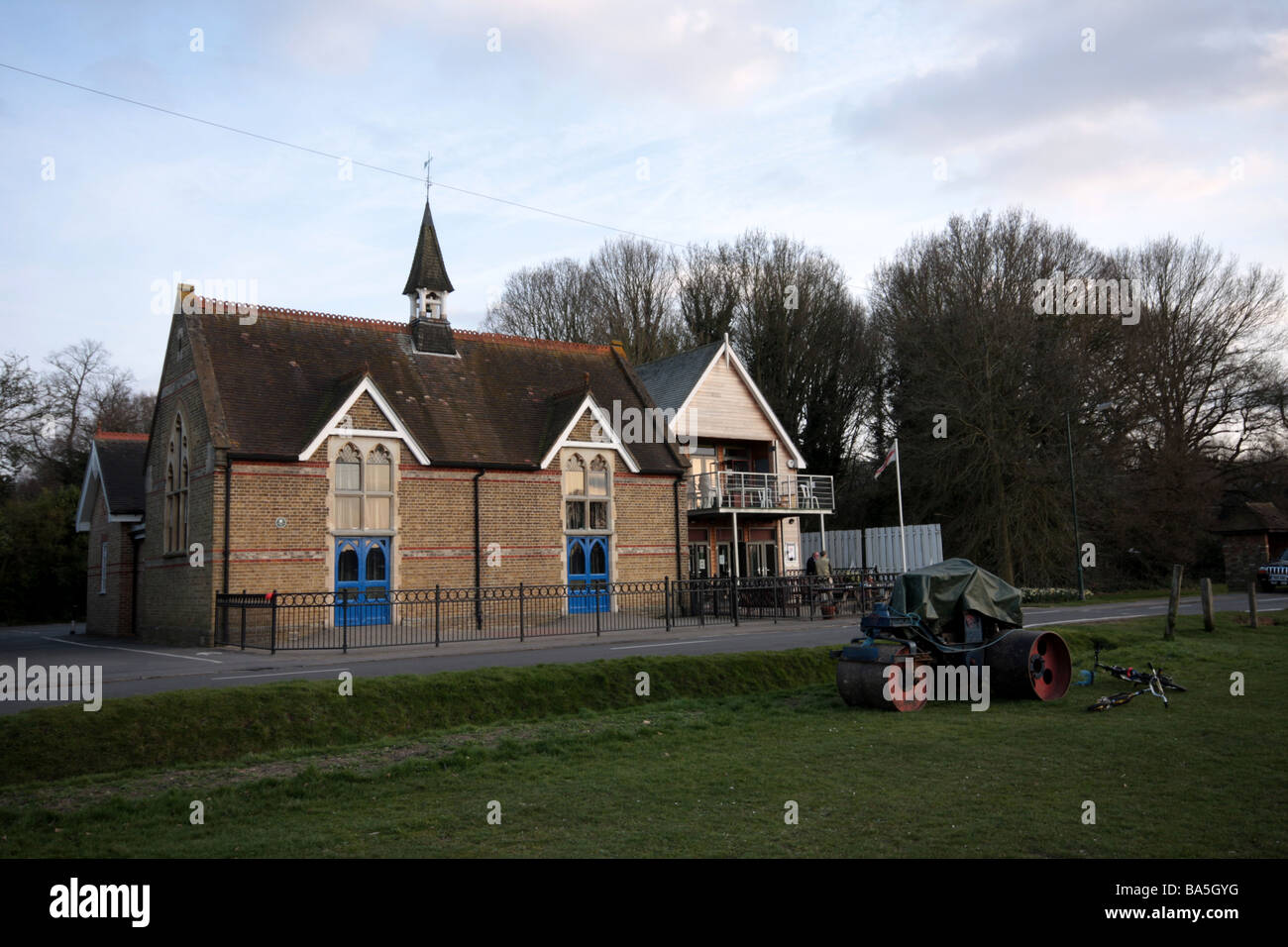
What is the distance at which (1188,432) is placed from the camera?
45094 mm

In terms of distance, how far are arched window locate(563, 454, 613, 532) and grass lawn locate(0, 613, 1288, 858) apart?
54.4 ft

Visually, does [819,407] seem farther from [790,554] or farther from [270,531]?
[270,531]

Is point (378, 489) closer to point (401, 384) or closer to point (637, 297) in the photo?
point (401, 384)

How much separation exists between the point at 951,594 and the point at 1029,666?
1.29m

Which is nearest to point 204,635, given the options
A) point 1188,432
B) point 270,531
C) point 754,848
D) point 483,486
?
point 270,531

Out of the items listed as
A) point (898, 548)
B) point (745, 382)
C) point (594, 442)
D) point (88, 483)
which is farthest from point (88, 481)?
point (898, 548)

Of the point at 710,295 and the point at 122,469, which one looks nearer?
the point at 122,469

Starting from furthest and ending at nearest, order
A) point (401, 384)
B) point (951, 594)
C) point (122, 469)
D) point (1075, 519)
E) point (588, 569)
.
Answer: point (1075, 519), point (122, 469), point (588, 569), point (401, 384), point (951, 594)

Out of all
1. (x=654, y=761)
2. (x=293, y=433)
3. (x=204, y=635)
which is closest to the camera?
(x=654, y=761)

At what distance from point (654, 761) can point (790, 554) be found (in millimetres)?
29405

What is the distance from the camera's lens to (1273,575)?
36969 mm

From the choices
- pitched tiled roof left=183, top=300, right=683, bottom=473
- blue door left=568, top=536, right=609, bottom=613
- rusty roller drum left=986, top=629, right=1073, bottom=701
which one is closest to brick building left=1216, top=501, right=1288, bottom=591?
pitched tiled roof left=183, top=300, right=683, bottom=473

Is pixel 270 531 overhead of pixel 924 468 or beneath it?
beneath

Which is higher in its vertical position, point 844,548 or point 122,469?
point 122,469
